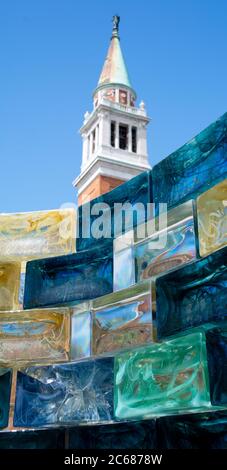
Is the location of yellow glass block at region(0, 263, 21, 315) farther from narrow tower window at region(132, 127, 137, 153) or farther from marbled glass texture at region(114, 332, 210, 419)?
narrow tower window at region(132, 127, 137, 153)

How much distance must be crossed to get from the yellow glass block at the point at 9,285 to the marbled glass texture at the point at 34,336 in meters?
0.13

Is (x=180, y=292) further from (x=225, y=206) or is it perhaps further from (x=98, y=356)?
(x=98, y=356)

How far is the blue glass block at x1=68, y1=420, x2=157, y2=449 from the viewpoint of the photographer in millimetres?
3154

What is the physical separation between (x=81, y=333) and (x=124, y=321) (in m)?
0.50

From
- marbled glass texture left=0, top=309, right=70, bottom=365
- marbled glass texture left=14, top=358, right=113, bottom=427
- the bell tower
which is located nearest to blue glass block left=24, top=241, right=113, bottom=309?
marbled glass texture left=0, top=309, right=70, bottom=365

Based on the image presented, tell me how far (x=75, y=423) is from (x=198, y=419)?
1236mm

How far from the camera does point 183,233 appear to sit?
3494 mm

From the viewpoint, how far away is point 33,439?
3.79m

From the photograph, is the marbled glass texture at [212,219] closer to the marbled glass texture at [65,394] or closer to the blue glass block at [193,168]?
the blue glass block at [193,168]

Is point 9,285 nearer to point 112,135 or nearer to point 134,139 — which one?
point 112,135

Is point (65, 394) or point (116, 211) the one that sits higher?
point (116, 211)

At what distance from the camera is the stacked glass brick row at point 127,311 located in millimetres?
3076

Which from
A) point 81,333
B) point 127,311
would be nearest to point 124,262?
point 127,311

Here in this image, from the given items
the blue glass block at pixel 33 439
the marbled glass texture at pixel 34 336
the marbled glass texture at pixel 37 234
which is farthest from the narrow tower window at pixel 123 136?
the blue glass block at pixel 33 439
